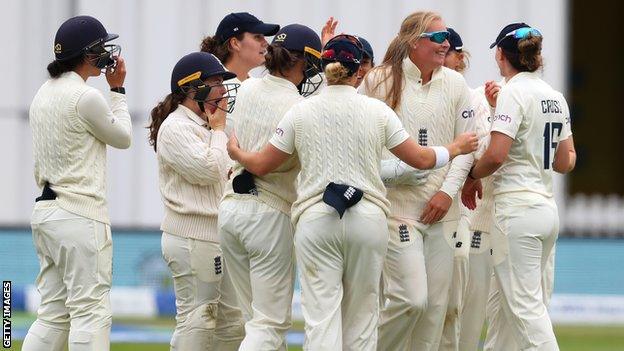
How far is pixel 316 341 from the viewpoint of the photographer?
21.3 feet

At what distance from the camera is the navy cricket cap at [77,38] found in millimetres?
6949

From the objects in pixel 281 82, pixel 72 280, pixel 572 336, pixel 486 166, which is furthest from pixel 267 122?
pixel 572 336

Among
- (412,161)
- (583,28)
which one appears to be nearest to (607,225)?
(583,28)

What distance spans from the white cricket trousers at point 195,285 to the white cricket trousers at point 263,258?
18.3 inches

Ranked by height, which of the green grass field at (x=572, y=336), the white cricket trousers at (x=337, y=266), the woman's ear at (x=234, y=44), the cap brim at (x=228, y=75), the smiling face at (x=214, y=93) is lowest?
the green grass field at (x=572, y=336)

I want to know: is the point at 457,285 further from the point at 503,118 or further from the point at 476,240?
the point at 503,118

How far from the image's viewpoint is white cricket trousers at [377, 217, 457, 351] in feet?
23.0

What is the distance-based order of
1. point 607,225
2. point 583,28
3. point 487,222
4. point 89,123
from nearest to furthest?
point 89,123 → point 487,222 → point 607,225 → point 583,28

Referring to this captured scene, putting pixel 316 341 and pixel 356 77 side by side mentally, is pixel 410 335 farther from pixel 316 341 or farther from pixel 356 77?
pixel 356 77

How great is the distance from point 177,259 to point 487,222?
1.77m

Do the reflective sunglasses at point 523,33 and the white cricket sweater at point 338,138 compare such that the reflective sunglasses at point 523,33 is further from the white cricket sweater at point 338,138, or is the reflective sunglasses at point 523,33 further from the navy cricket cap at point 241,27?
the navy cricket cap at point 241,27

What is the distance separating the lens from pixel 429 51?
713 cm

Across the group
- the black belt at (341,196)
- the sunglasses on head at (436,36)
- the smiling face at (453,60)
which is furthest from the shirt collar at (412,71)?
the black belt at (341,196)

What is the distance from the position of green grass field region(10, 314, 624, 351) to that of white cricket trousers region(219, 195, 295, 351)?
2932mm
